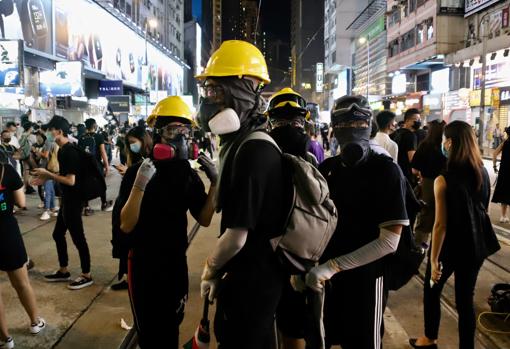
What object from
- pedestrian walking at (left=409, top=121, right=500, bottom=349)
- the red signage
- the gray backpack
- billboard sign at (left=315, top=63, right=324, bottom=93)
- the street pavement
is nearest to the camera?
the gray backpack

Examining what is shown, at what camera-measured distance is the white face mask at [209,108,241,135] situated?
221cm

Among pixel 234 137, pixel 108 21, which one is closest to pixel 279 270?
pixel 234 137

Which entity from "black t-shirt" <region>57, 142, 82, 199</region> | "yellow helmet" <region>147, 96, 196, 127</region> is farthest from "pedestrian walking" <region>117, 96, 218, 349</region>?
"black t-shirt" <region>57, 142, 82, 199</region>

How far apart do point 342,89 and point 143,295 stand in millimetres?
74827

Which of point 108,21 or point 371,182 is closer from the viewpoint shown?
point 371,182

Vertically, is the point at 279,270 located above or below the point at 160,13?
below

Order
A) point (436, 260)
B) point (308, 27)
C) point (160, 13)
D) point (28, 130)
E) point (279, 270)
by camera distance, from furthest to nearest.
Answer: point (308, 27) < point (160, 13) < point (28, 130) < point (436, 260) < point (279, 270)

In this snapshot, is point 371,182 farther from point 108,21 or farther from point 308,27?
point 308,27

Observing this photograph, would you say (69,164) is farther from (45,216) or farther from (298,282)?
(45,216)

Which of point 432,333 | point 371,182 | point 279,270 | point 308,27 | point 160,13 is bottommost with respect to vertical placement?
point 432,333

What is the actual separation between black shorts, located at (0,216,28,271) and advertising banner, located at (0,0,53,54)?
15.2 m

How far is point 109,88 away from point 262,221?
3049cm

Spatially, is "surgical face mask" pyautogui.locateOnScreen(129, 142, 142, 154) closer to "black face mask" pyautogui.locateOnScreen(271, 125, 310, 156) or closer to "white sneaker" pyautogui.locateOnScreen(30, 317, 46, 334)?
"black face mask" pyautogui.locateOnScreen(271, 125, 310, 156)

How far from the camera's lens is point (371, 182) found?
2580 millimetres
